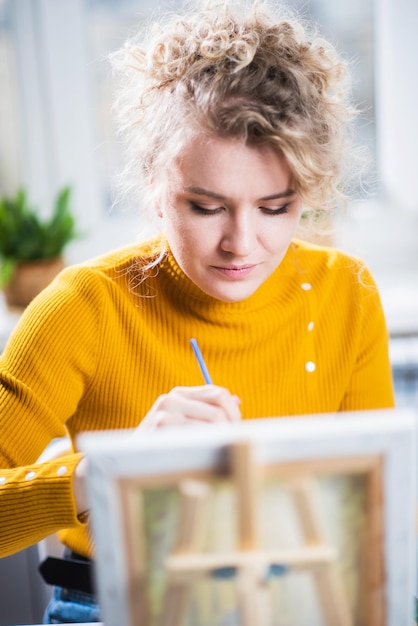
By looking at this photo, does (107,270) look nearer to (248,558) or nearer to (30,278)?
(248,558)

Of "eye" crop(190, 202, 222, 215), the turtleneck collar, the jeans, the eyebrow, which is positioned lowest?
the jeans

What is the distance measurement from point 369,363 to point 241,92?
0.52 metres

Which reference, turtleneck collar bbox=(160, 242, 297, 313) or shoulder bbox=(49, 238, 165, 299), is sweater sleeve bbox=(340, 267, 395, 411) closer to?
turtleneck collar bbox=(160, 242, 297, 313)

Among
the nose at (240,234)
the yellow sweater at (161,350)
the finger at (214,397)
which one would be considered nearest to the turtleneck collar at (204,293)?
the yellow sweater at (161,350)

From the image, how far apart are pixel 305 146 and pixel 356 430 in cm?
47

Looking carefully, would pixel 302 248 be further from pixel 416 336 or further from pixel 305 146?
pixel 416 336

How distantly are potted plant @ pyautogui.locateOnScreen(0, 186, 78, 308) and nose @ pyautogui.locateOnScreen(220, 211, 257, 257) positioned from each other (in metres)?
1.08

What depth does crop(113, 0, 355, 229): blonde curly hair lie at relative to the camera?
2.90 ft

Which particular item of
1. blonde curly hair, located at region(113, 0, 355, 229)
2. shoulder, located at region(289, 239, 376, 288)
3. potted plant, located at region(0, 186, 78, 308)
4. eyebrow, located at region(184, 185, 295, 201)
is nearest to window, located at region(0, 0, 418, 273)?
potted plant, located at region(0, 186, 78, 308)

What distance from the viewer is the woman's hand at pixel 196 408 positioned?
0.73 meters

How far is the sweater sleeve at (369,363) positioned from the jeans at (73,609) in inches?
19.6

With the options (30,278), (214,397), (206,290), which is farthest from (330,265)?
(30,278)

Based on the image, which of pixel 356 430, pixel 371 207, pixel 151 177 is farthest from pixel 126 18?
pixel 356 430

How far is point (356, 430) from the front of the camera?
525 mm
